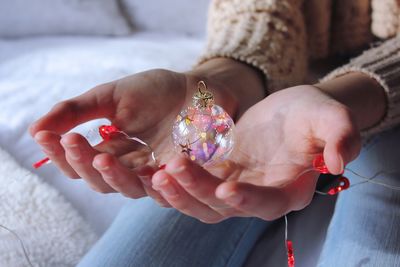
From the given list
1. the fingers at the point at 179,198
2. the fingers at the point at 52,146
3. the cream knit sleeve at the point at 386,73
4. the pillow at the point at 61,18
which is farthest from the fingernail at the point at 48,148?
the pillow at the point at 61,18

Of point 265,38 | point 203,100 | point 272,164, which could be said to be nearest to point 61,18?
point 265,38

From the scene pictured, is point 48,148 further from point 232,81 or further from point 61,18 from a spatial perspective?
point 61,18

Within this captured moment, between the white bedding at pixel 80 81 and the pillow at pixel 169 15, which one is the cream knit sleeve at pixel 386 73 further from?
the pillow at pixel 169 15

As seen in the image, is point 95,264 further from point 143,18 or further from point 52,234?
point 143,18

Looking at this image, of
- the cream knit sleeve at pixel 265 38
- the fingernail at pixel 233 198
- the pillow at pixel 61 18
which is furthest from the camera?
the pillow at pixel 61 18

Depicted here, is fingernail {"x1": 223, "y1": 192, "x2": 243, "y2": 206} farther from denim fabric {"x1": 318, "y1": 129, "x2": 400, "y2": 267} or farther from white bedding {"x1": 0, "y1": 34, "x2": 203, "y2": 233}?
white bedding {"x1": 0, "y1": 34, "x2": 203, "y2": 233}
